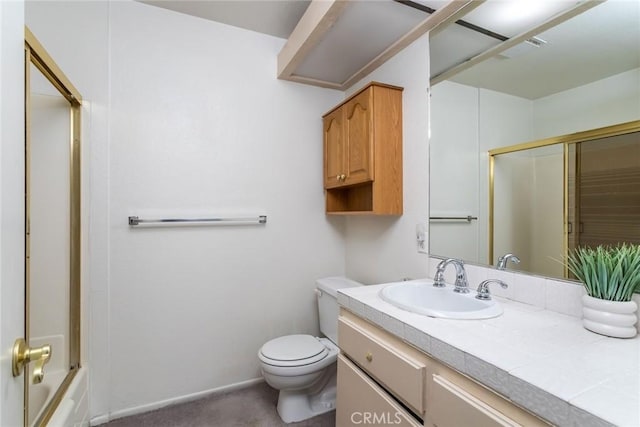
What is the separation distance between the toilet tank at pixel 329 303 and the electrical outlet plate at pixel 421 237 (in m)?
0.56

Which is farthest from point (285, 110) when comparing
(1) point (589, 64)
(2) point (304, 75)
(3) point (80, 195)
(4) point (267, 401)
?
(4) point (267, 401)

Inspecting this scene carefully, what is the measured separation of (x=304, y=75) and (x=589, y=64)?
1516 mm

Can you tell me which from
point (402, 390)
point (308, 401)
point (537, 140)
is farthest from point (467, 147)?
point (308, 401)

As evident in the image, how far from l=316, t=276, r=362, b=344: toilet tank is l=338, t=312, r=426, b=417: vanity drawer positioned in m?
0.61

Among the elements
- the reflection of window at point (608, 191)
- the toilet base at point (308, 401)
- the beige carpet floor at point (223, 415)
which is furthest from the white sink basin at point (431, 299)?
the beige carpet floor at point (223, 415)

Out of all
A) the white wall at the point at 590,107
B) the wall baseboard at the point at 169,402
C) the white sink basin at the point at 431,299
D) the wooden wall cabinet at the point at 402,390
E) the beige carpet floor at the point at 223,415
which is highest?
the white wall at the point at 590,107

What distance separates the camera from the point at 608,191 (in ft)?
3.02

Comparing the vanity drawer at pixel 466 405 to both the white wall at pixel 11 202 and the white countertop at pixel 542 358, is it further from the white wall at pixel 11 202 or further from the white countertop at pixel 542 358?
the white wall at pixel 11 202

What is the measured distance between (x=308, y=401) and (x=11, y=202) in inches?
65.3

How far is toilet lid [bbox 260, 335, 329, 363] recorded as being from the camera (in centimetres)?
160

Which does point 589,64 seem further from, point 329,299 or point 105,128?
point 105,128

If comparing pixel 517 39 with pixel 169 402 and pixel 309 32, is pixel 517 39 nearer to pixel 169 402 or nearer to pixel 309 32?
pixel 309 32

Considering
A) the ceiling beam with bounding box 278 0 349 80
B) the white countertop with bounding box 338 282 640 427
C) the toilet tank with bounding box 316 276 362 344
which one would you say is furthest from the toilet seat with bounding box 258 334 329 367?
the ceiling beam with bounding box 278 0 349 80

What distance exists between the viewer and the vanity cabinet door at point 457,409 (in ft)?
2.17
